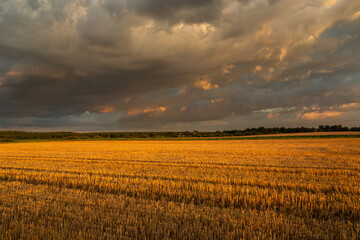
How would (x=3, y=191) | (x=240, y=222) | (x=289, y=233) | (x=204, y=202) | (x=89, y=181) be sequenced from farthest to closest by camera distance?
(x=89, y=181), (x=3, y=191), (x=204, y=202), (x=240, y=222), (x=289, y=233)

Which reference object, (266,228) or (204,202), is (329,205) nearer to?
(266,228)

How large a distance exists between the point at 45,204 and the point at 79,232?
8.72ft

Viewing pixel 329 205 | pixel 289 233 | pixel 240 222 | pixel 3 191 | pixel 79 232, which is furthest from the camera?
pixel 3 191

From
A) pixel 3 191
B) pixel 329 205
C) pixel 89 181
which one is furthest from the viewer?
pixel 89 181

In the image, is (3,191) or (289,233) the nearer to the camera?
(289,233)

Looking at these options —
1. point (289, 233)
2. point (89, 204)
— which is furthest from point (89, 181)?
point (289, 233)

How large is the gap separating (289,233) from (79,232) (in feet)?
13.0

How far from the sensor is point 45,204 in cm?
618

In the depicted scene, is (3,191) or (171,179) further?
(171,179)

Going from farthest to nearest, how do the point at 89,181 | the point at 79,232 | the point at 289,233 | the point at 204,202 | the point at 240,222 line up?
the point at 89,181 < the point at 204,202 < the point at 240,222 < the point at 289,233 < the point at 79,232

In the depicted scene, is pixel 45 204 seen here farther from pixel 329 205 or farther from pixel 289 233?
pixel 329 205

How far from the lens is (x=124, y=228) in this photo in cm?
461

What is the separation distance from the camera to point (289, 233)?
14.8ft

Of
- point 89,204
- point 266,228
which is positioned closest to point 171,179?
point 89,204
